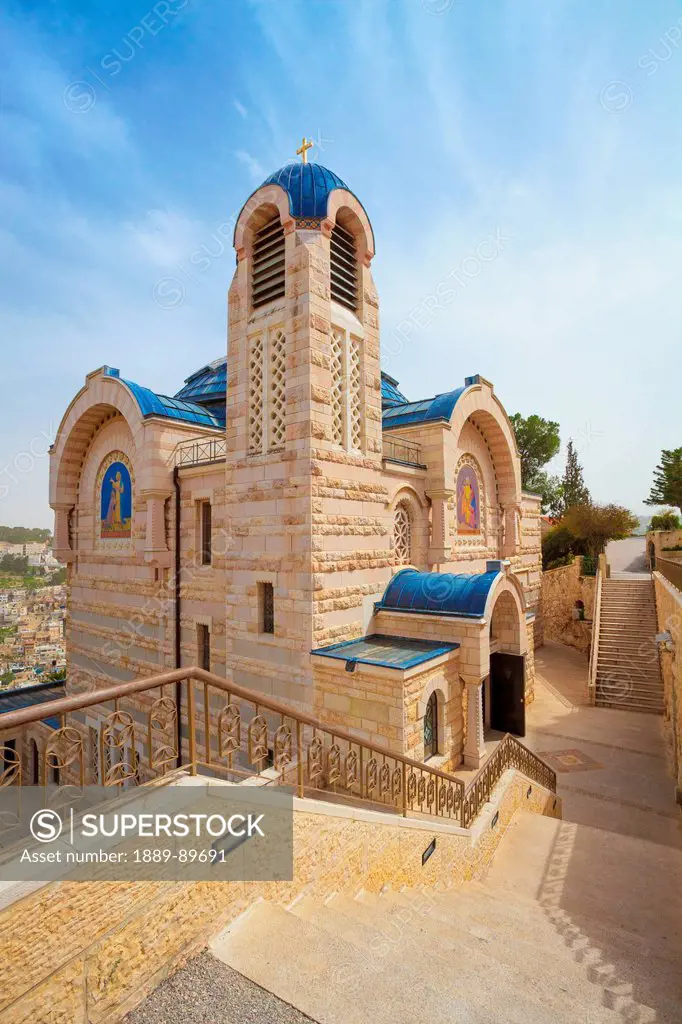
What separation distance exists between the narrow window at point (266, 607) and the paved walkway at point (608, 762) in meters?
6.84

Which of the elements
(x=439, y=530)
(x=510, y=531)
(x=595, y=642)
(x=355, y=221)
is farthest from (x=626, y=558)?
(x=355, y=221)

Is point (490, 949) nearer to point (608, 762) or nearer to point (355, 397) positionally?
point (355, 397)

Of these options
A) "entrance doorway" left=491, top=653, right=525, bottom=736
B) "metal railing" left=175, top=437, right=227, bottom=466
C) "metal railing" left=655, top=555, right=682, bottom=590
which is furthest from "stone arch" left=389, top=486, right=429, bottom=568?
"metal railing" left=655, top=555, right=682, bottom=590

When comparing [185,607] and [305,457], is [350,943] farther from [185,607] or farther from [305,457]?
[185,607]

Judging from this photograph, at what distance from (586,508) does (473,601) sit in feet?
63.6

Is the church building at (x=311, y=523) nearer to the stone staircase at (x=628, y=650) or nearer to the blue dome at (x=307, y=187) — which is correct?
the blue dome at (x=307, y=187)

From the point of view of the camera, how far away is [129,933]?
2.56m

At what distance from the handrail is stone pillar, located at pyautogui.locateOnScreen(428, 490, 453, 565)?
284 inches

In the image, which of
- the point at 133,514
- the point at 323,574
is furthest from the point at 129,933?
the point at 133,514

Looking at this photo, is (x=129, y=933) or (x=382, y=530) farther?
(x=382, y=530)

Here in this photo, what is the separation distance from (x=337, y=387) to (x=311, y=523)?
297cm

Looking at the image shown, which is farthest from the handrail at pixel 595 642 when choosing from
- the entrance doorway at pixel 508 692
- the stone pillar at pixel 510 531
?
the stone pillar at pixel 510 531

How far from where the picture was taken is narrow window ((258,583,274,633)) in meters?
9.92

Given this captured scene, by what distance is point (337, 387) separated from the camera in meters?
10.0
